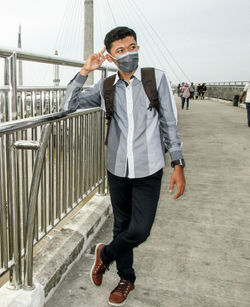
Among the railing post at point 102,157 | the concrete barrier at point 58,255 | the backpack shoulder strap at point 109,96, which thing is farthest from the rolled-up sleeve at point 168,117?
the railing post at point 102,157

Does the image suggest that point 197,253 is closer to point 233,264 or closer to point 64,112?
point 233,264

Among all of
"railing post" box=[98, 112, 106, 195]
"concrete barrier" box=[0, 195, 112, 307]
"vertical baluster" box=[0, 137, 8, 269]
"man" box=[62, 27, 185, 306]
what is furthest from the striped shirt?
"railing post" box=[98, 112, 106, 195]

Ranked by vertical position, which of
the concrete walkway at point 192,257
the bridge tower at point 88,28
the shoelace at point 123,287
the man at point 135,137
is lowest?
the concrete walkway at point 192,257

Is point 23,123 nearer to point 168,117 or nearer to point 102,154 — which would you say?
point 168,117

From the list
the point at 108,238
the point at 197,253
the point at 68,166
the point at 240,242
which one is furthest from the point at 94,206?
the point at 240,242

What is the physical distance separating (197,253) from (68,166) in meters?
1.37

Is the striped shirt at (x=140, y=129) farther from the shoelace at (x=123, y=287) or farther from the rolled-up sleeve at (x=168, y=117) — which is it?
the shoelace at (x=123, y=287)

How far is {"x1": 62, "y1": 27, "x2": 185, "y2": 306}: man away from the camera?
2.57 meters

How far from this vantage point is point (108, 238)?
149 inches

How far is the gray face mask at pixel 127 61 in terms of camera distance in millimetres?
2588

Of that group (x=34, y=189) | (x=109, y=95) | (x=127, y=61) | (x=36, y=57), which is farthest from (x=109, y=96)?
(x=34, y=189)

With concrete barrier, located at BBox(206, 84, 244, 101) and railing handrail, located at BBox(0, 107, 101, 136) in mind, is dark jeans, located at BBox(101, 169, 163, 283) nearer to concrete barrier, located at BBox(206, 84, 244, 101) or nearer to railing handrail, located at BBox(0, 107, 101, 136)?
railing handrail, located at BBox(0, 107, 101, 136)

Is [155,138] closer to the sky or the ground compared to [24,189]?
closer to the sky

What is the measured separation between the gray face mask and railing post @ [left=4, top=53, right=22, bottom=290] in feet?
2.29
